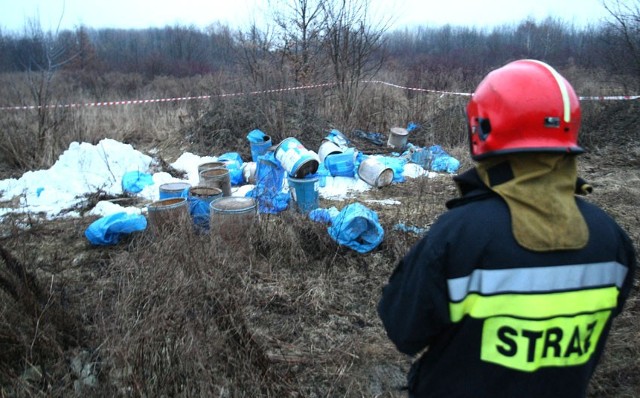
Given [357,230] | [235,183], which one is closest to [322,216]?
[357,230]

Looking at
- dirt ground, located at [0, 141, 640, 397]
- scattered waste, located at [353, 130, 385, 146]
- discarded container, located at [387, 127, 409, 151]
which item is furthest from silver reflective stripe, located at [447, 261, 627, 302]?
scattered waste, located at [353, 130, 385, 146]

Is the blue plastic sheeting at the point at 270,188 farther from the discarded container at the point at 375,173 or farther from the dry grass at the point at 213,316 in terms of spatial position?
the discarded container at the point at 375,173

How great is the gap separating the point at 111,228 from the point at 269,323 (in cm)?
235

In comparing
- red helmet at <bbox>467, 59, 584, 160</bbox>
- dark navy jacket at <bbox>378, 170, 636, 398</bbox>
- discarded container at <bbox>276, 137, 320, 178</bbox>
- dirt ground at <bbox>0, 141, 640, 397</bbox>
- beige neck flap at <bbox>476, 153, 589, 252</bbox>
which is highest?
red helmet at <bbox>467, 59, 584, 160</bbox>

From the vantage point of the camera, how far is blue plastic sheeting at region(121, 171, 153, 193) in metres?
6.89

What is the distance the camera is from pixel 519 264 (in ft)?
3.90

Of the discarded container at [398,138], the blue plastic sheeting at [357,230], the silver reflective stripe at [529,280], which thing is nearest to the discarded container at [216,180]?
the blue plastic sheeting at [357,230]

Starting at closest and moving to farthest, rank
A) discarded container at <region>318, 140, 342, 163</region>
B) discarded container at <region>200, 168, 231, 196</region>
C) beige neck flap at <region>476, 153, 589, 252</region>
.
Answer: beige neck flap at <region>476, 153, 589, 252</region> < discarded container at <region>200, 168, 231, 196</region> < discarded container at <region>318, 140, 342, 163</region>

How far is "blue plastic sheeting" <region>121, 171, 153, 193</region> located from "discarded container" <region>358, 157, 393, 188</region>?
3492 mm

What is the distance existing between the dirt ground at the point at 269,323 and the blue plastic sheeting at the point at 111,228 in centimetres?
11

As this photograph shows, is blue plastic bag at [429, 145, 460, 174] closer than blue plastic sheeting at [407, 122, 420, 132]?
Yes

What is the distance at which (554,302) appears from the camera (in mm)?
1216

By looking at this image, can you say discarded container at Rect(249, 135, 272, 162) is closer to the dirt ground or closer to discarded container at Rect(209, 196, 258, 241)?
the dirt ground

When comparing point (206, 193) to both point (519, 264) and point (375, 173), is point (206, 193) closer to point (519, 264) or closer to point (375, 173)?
point (375, 173)
